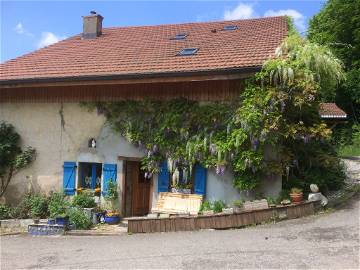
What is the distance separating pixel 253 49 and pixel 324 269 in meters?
6.94

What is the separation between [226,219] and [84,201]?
15.0 feet

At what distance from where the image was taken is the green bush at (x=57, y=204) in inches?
477

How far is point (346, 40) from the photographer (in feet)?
87.5

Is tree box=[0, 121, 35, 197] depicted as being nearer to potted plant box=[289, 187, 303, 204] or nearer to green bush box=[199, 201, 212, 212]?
green bush box=[199, 201, 212, 212]

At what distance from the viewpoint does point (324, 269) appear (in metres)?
6.61

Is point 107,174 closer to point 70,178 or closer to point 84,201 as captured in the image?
point 84,201

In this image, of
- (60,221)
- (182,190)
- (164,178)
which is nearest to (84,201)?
(60,221)

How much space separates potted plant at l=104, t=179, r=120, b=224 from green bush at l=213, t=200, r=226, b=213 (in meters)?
2.93

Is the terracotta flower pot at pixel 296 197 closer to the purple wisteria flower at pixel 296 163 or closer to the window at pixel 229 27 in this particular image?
the purple wisteria flower at pixel 296 163

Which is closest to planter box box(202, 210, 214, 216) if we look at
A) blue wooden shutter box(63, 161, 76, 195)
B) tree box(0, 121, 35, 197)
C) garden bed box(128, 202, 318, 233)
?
garden bed box(128, 202, 318, 233)

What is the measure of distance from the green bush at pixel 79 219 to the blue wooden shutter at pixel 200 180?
3.12 m

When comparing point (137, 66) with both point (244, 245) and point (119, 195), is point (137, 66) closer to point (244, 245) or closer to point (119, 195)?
point (119, 195)

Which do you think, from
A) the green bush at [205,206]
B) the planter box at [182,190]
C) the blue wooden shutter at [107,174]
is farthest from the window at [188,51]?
the green bush at [205,206]

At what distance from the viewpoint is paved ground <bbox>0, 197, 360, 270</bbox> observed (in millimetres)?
7227
